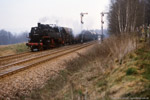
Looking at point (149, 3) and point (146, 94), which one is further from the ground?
point (149, 3)

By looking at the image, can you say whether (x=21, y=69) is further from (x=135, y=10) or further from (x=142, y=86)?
(x=135, y=10)

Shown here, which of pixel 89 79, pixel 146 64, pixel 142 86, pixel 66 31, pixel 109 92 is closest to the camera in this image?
pixel 142 86

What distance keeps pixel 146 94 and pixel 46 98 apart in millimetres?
3104

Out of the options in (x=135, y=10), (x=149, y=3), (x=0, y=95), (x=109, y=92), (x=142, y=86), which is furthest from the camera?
(x=149, y=3)

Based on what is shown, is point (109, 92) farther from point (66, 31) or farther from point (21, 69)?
point (66, 31)

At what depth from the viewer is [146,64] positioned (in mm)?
5727

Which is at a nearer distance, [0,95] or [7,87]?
[0,95]

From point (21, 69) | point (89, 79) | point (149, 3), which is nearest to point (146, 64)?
point (89, 79)

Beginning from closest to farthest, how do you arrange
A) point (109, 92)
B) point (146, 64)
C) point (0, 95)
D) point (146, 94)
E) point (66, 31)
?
point (146, 94)
point (109, 92)
point (146, 64)
point (0, 95)
point (66, 31)

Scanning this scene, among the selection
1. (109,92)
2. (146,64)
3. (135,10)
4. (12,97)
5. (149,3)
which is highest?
(149,3)

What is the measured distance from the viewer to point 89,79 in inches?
270

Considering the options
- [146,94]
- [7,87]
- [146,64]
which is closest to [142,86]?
[146,94]

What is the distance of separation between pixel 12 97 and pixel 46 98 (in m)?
1.24

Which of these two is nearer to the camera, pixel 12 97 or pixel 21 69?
pixel 12 97
